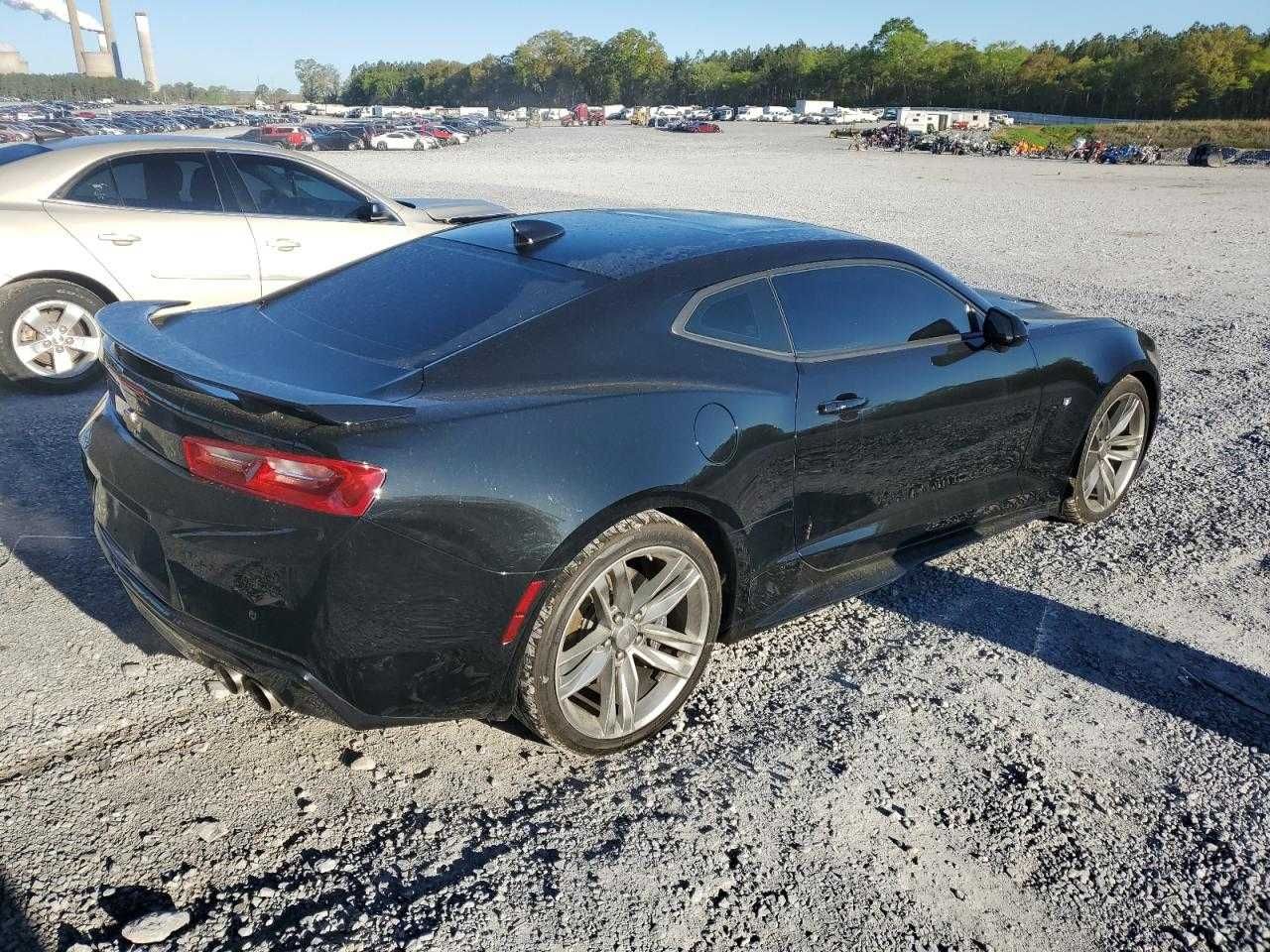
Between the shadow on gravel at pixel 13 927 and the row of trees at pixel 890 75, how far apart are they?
113572 mm

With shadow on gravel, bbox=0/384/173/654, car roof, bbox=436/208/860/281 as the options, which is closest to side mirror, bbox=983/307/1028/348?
car roof, bbox=436/208/860/281

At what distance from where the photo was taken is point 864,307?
11.8 feet

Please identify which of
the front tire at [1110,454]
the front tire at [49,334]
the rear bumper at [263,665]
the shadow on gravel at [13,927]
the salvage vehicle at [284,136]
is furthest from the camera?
the salvage vehicle at [284,136]

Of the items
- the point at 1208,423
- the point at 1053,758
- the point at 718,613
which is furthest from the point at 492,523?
the point at 1208,423

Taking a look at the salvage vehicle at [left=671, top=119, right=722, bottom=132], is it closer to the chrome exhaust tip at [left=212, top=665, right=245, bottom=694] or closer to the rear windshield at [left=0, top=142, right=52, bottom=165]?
the rear windshield at [left=0, top=142, right=52, bottom=165]

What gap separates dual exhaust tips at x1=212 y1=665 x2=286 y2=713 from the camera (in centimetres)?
263

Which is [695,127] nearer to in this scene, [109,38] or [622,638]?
[622,638]

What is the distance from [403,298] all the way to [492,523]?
1082 mm

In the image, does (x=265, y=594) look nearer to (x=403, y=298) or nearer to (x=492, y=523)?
(x=492, y=523)

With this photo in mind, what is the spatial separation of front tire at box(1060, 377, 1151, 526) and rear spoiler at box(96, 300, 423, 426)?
3.38 m

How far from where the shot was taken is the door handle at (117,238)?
243 inches

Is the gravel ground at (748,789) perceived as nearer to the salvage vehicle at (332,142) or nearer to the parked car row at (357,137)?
the parked car row at (357,137)

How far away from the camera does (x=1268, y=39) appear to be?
10056cm

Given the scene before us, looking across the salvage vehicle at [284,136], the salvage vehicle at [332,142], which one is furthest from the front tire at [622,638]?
the salvage vehicle at [332,142]
